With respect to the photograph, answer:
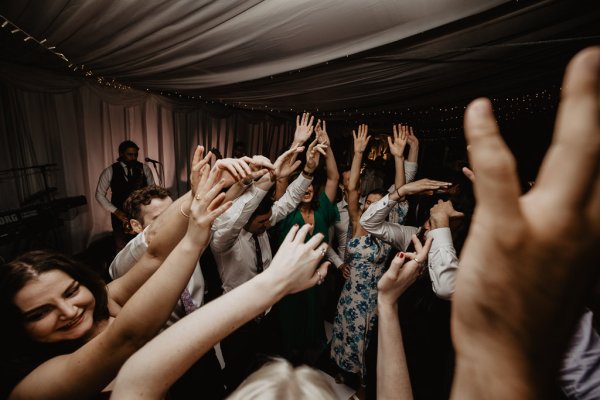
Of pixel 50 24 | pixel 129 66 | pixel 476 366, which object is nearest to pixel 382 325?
pixel 476 366

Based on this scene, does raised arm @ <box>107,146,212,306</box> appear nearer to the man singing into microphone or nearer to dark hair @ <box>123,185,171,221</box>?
dark hair @ <box>123,185,171,221</box>

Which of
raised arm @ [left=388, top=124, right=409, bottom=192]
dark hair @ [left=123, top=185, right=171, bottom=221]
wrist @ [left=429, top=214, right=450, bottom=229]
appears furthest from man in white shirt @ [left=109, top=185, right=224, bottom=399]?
raised arm @ [left=388, top=124, right=409, bottom=192]

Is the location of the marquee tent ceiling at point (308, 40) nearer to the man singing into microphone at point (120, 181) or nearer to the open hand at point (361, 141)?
the open hand at point (361, 141)

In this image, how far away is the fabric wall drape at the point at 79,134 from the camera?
359 cm

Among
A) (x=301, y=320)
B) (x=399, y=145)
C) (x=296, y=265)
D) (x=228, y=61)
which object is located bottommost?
(x=301, y=320)

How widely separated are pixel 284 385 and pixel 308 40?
2255 mm

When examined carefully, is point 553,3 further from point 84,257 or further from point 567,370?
point 84,257

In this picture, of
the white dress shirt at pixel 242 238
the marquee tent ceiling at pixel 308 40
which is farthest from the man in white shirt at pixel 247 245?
the marquee tent ceiling at pixel 308 40

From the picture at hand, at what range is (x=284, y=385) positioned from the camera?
583 mm

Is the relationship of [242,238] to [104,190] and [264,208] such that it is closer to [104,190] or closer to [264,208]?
[264,208]

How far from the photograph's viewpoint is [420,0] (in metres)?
1.54

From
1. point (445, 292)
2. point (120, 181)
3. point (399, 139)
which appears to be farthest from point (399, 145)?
point (120, 181)

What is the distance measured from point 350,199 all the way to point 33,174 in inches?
177

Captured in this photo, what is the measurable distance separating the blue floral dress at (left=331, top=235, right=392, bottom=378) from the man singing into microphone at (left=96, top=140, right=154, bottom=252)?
127 inches
